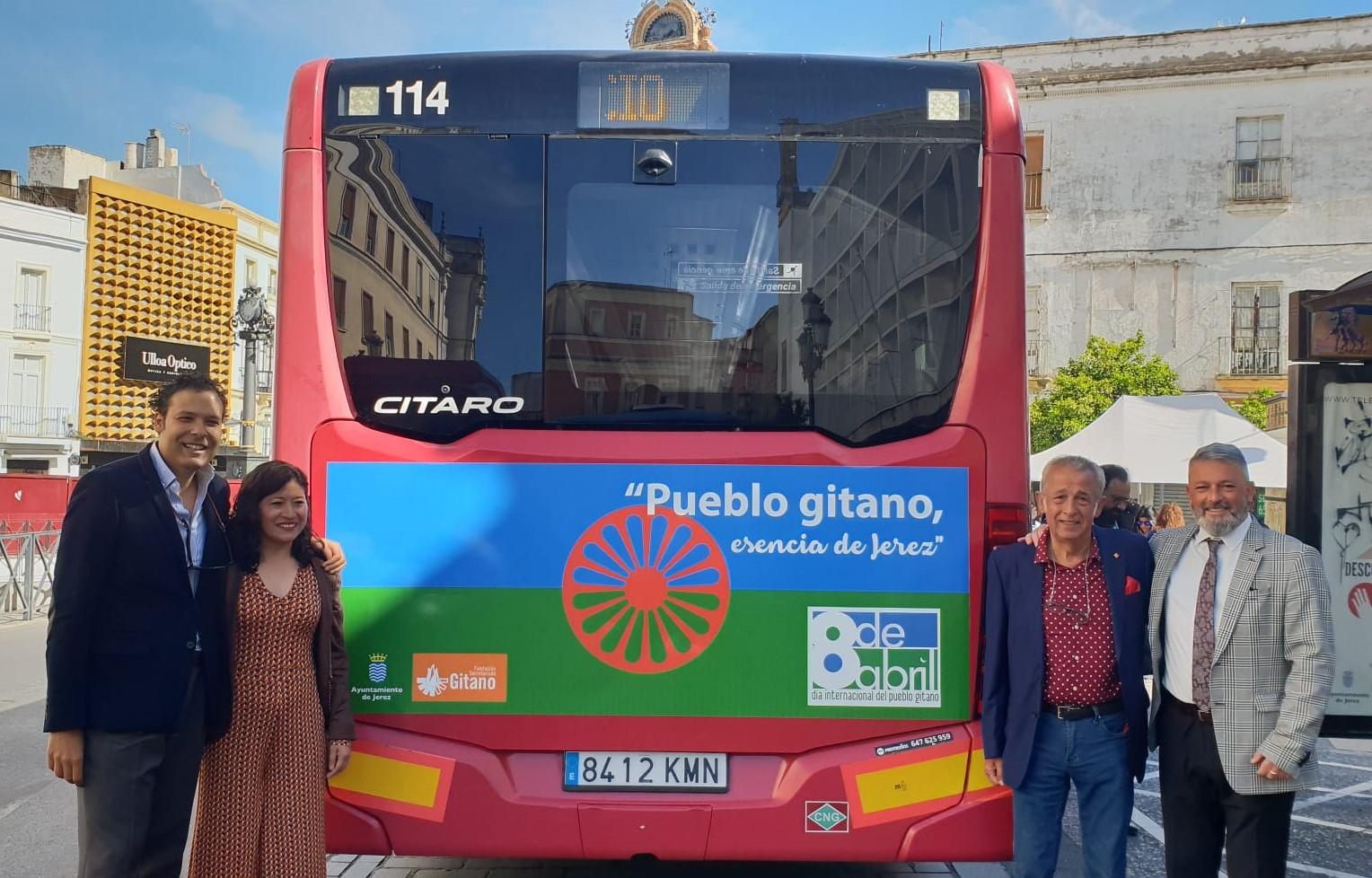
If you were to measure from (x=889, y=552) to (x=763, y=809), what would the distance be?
972 millimetres

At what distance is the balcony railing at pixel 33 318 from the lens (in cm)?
4216

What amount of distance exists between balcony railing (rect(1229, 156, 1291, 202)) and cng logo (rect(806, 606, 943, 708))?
3095cm

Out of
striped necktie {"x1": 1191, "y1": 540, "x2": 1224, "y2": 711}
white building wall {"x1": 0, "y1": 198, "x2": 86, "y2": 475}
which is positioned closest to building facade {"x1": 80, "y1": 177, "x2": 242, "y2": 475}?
white building wall {"x1": 0, "y1": 198, "x2": 86, "y2": 475}

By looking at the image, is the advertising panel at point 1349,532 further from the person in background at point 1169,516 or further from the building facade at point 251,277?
the building facade at point 251,277

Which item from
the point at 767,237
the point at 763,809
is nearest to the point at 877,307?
the point at 767,237

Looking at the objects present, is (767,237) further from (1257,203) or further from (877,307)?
(1257,203)

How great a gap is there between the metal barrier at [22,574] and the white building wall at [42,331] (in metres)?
27.9

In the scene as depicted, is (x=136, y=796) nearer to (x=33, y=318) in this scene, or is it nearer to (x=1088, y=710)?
(x=1088, y=710)

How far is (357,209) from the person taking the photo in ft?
14.0

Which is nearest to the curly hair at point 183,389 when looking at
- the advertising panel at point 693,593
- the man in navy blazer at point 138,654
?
the man in navy blazer at point 138,654

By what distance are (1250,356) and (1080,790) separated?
2995 cm

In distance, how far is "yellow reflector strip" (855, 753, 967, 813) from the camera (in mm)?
4035

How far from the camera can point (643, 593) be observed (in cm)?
406

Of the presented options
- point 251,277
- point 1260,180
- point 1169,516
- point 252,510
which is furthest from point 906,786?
point 251,277
